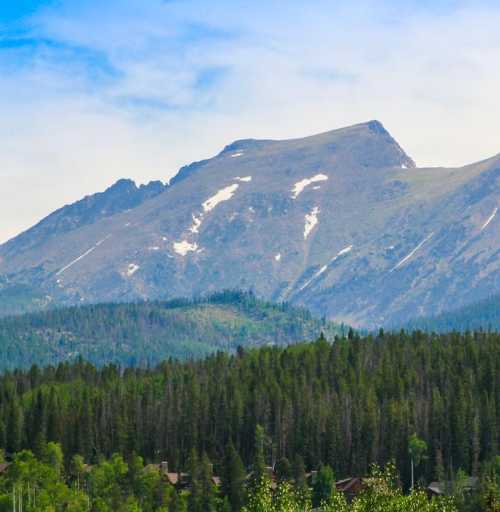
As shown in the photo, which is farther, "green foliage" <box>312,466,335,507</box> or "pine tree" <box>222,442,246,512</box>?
"green foliage" <box>312,466,335,507</box>

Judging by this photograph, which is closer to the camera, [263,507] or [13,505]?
[263,507]

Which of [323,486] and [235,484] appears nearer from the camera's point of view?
[235,484]

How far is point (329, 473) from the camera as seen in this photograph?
199875mm

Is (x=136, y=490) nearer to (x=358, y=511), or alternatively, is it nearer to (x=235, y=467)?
(x=235, y=467)

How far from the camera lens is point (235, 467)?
197875mm

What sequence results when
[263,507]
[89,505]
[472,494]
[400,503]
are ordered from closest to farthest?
1. [400,503]
2. [263,507]
3. [472,494]
4. [89,505]

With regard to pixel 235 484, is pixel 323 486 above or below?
below

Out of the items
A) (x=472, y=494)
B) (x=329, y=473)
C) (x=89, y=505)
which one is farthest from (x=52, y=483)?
(x=472, y=494)

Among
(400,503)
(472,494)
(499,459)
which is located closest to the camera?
(400,503)

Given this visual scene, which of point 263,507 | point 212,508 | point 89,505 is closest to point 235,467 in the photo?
point 212,508

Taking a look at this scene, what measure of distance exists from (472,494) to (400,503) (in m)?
69.2

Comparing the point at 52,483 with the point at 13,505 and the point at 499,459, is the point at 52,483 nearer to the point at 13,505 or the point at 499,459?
the point at 13,505

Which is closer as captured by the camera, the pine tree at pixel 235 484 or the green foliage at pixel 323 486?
the pine tree at pixel 235 484

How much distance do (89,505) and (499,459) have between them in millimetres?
52317
